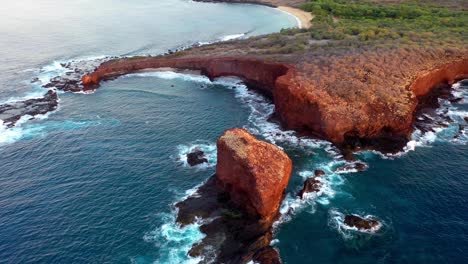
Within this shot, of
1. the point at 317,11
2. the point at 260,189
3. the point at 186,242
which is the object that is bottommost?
the point at 186,242

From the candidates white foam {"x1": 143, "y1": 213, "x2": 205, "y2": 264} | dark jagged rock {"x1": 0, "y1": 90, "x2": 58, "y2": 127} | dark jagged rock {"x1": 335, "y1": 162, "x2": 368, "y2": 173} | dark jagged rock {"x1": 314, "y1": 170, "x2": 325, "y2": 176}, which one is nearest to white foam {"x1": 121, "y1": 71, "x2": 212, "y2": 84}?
dark jagged rock {"x1": 0, "y1": 90, "x2": 58, "y2": 127}

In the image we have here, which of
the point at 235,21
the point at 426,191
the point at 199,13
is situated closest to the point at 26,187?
the point at 426,191

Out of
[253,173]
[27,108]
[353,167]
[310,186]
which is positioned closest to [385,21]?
[353,167]

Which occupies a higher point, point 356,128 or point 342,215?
point 356,128

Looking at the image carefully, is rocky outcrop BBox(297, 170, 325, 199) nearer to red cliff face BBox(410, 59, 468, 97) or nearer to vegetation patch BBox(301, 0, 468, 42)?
red cliff face BBox(410, 59, 468, 97)

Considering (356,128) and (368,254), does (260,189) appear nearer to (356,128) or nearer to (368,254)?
(368,254)

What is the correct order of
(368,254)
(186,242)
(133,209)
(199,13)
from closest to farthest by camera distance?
1. (368,254)
2. (186,242)
3. (133,209)
4. (199,13)

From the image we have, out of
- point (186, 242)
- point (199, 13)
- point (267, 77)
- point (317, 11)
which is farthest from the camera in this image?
point (199, 13)
